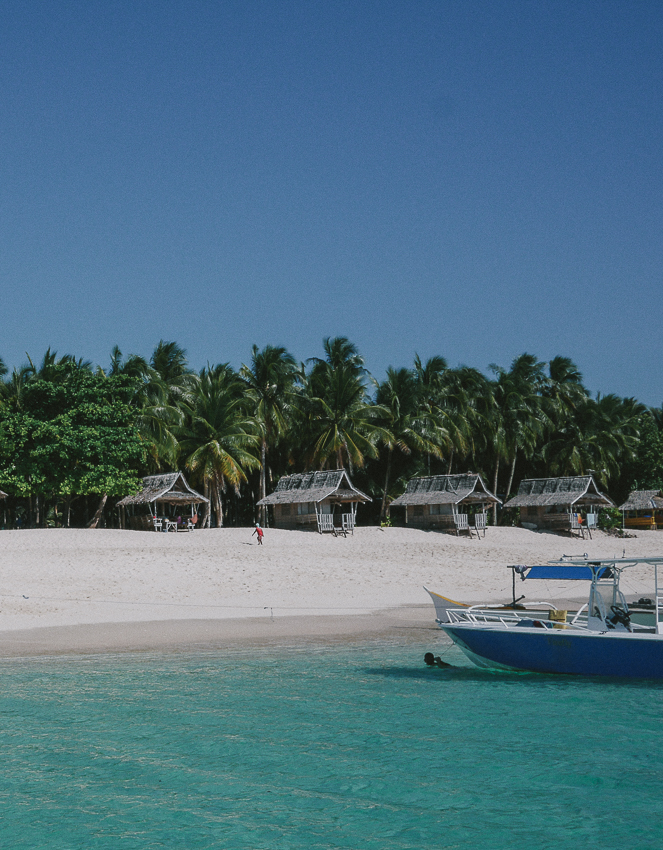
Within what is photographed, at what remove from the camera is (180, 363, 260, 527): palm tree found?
4119 cm

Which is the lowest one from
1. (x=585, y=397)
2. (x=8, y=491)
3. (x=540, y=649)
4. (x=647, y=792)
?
(x=647, y=792)

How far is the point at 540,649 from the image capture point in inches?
531

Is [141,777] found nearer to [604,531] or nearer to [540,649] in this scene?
[540,649]

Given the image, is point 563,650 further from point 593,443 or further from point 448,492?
point 593,443

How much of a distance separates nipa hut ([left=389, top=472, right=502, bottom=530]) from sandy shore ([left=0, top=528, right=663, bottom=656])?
19.8 ft

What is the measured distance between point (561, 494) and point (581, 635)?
34363 millimetres

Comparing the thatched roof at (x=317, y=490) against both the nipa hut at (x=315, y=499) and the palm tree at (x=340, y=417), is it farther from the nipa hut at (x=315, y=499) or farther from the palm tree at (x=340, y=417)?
the palm tree at (x=340, y=417)

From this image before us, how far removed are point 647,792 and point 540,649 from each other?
4.62 m

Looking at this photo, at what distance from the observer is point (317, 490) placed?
40.2 metres

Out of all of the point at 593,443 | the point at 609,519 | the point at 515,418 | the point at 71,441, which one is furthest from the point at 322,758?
the point at 593,443

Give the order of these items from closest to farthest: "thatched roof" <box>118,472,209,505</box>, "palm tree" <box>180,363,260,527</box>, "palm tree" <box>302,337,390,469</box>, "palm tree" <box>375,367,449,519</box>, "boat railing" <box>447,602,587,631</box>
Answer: "boat railing" <box>447,602,587,631</box>, "thatched roof" <box>118,472,209,505</box>, "palm tree" <box>180,363,260,527</box>, "palm tree" <box>302,337,390,469</box>, "palm tree" <box>375,367,449,519</box>

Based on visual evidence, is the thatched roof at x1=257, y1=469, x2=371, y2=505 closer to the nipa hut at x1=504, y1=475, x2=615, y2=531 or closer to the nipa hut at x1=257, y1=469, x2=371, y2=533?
the nipa hut at x1=257, y1=469, x2=371, y2=533

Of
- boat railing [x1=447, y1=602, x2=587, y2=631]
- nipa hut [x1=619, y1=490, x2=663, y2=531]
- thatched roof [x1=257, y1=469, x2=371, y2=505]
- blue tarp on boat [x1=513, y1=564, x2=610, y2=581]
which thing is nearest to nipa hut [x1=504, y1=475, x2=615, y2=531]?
nipa hut [x1=619, y1=490, x2=663, y2=531]

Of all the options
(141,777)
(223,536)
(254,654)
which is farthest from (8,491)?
(141,777)
